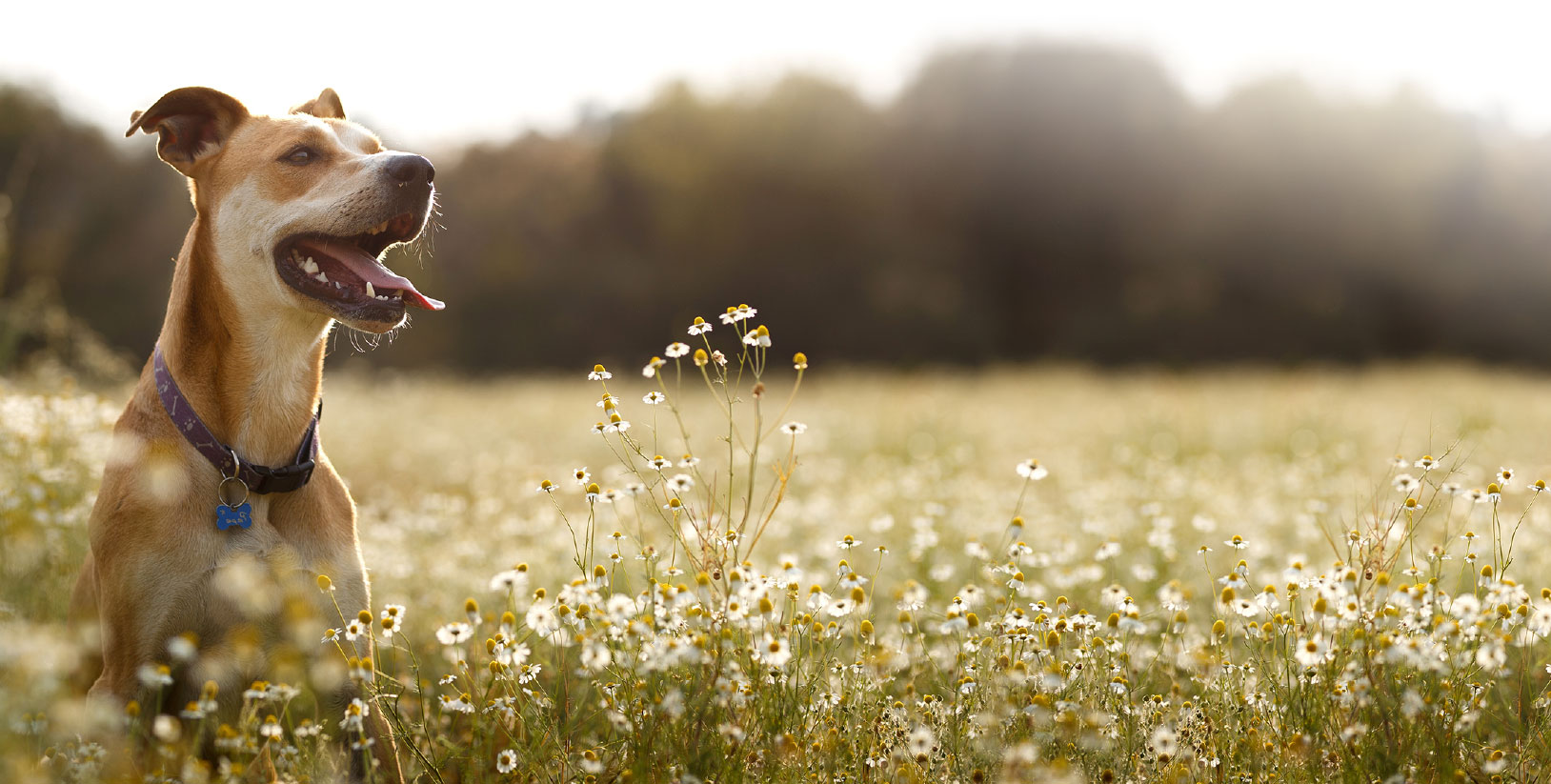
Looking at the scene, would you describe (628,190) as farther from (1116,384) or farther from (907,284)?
(1116,384)

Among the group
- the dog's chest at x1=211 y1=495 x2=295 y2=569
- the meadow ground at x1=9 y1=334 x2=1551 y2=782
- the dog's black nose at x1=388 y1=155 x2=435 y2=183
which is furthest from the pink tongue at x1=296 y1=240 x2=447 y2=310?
the meadow ground at x1=9 y1=334 x2=1551 y2=782

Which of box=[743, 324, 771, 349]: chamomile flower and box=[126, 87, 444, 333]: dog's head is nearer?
box=[743, 324, 771, 349]: chamomile flower

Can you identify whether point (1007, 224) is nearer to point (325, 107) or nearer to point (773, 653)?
point (325, 107)

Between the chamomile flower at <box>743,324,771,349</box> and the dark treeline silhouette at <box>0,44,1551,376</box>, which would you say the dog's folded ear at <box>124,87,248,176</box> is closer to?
the chamomile flower at <box>743,324,771,349</box>

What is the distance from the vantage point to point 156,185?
2441 cm

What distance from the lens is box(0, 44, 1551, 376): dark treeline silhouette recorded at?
84.5 ft

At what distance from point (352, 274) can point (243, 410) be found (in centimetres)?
52

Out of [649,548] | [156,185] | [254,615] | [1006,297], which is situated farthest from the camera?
[1006,297]

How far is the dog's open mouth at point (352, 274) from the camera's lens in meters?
2.97

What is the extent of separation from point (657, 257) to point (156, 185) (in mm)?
12277

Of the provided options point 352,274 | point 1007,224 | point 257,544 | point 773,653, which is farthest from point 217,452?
point 1007,224

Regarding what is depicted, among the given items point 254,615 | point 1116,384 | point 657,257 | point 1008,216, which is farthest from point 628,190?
point 254,615

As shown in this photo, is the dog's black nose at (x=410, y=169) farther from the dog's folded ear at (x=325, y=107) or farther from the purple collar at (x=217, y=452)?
the purple collar at (x=217, y=452)

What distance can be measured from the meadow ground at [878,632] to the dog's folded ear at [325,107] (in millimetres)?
1590
